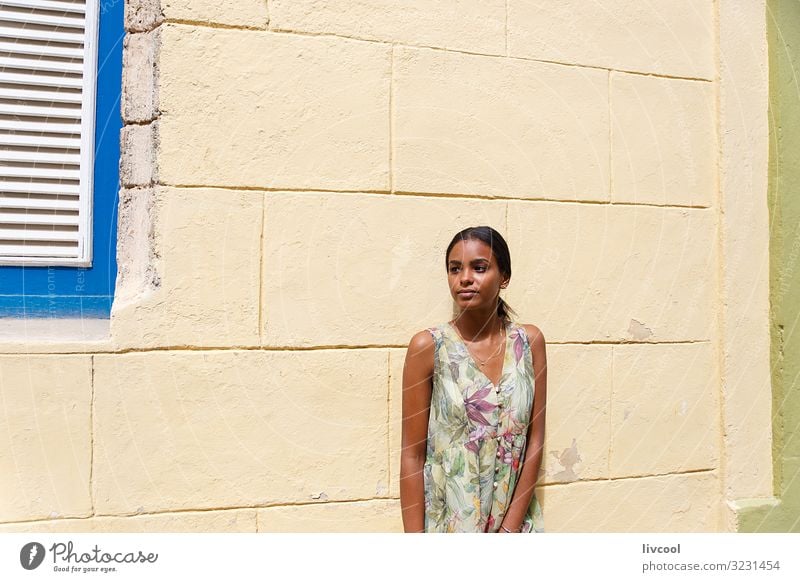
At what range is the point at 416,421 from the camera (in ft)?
9.10

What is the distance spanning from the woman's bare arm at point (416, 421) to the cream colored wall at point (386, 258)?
0.27 metres

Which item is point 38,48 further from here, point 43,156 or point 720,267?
point 720,267

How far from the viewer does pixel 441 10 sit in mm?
3178

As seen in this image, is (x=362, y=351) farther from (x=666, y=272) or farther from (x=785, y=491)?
(x=785, y=491)

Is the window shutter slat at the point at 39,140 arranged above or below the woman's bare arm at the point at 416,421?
above

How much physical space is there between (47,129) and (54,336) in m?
0.83

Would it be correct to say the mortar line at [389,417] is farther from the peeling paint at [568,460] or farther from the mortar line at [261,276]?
the peeling paint at [568,460]

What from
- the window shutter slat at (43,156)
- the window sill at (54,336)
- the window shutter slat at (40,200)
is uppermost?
the window shutter slat at (43,156)

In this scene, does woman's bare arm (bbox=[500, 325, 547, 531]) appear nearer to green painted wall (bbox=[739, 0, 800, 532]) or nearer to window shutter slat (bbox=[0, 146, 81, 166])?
green painted wall (bbox=[739, 0, 800, 532])

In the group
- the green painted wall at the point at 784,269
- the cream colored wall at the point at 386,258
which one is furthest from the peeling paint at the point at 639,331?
the green painted wall at the point at 784,269

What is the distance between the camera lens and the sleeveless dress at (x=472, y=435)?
8.95ft

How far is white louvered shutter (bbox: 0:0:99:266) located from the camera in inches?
116

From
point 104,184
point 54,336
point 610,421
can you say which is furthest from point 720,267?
point 54,336

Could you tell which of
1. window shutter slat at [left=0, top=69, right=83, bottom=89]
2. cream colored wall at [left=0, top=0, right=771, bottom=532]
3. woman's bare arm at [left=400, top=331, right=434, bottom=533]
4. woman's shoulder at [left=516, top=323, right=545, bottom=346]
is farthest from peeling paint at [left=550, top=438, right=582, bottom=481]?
window shutter slat at [left=0, top=69, right=83, bottom=89]
